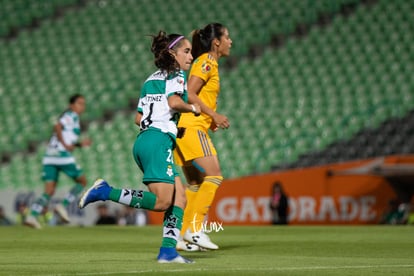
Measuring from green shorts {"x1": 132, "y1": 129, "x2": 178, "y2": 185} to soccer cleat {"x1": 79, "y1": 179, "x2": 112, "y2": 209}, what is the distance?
1.06 feet

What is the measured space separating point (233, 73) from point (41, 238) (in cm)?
1359

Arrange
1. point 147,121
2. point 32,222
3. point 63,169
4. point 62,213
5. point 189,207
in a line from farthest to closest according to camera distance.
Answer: point 63,169 → point 62,213 → point 32,222 → point 189,207 → point 147,121

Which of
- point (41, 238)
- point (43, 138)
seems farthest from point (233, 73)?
point (41, 238)

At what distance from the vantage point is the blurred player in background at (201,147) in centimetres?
941

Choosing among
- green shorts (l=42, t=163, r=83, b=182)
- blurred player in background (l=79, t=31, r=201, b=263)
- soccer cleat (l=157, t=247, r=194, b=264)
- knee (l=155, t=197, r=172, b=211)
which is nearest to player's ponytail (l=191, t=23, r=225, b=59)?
blurred player in background (l=79, t=31, r=201, b=263)

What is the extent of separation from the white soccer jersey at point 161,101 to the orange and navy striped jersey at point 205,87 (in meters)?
1.51

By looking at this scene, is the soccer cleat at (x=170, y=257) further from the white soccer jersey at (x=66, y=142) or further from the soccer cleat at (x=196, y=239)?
the white soccer jersey at (x=66, y=142)

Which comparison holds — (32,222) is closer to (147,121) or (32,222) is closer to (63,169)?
(63,169)

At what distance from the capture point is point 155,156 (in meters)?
7.69

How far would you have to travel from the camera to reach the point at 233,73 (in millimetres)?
25266

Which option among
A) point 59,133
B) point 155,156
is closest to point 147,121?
point 155,156

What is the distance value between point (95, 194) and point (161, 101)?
0.94 meters

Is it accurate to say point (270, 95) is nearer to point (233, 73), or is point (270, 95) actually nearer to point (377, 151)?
point (233, 73)

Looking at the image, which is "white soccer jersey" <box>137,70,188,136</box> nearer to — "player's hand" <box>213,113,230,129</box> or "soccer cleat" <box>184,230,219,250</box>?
"player's hand" <box>213,113,230,129</box>
